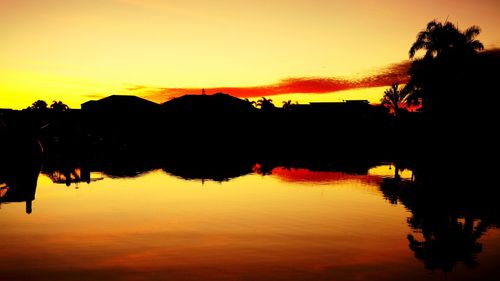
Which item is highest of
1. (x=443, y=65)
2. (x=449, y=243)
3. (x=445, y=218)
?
(x=443, y=65)

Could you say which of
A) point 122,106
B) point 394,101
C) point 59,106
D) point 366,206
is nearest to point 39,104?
point 59,106

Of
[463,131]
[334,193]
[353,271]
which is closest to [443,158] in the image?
[463,131]

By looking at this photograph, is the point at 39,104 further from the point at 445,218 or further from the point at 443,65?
the point at 445,218

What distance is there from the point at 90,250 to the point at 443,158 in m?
36.8

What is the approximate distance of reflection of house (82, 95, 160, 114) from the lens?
8919 cm

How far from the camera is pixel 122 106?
89750 mm

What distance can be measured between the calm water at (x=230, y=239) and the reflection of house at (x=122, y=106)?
221ft

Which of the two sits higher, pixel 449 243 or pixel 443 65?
pixel 443 65

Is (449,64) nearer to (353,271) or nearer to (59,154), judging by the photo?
(353,271)

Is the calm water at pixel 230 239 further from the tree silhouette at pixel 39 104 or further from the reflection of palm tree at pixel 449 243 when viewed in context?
the tree silhouette at pixel 39 104

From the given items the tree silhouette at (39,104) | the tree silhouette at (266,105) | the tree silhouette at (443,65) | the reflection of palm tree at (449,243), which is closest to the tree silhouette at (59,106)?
the tree silhouette at (39,104)

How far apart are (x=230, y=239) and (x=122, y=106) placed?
80.2 metres

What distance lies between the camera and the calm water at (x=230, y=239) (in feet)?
35.0

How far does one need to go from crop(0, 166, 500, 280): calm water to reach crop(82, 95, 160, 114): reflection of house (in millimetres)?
67383
